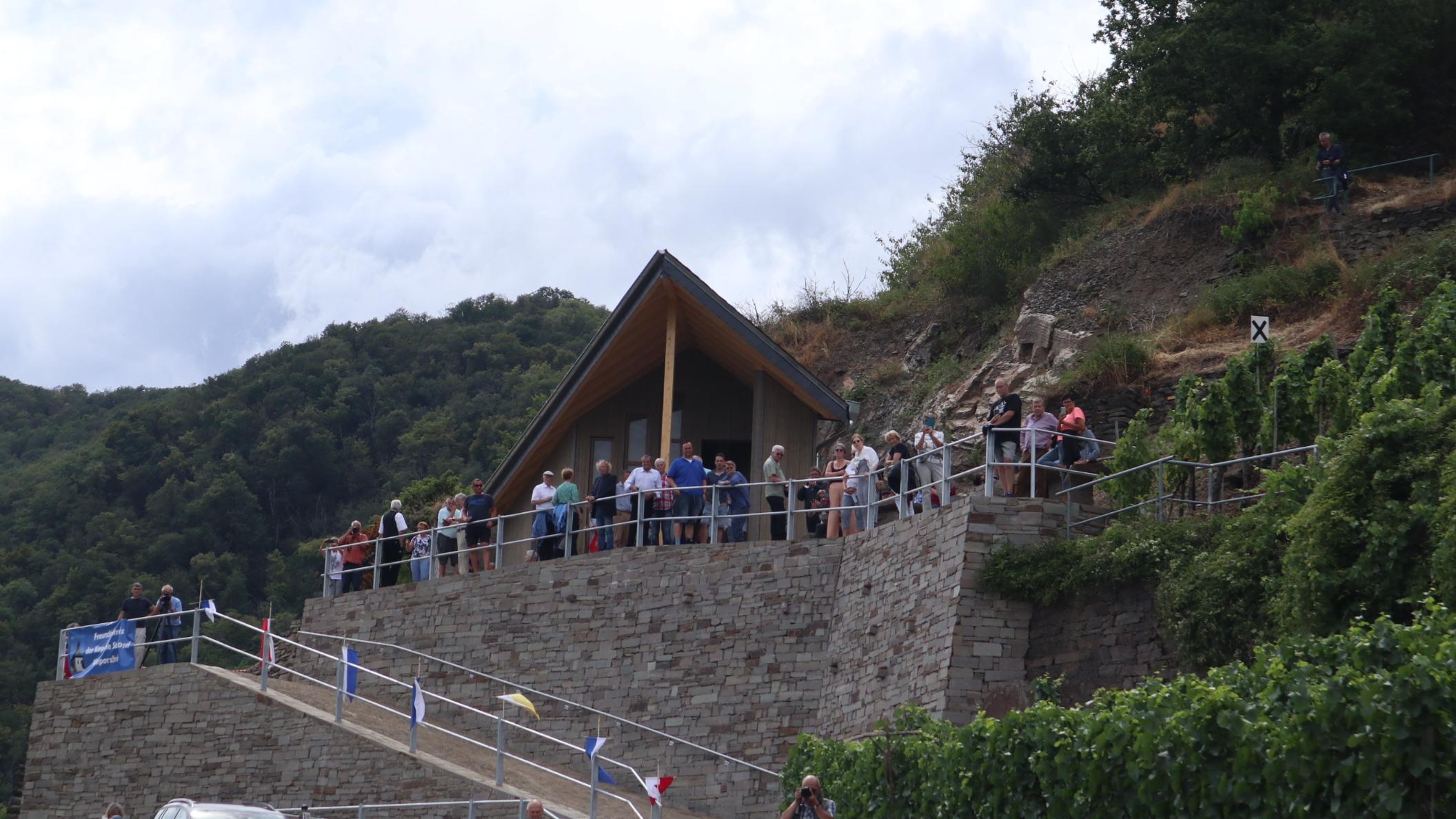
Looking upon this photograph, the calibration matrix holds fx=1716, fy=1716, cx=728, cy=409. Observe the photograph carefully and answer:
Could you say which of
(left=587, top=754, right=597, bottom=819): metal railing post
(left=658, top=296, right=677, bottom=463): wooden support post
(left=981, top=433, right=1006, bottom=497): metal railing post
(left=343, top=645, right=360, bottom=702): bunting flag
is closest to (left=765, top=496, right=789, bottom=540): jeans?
(left=658, top=296, right=677, bottom=463): wooden support post

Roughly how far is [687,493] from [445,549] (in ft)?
16.5

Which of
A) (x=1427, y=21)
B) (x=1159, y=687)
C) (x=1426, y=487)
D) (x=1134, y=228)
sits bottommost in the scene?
(x=1159, y=687)

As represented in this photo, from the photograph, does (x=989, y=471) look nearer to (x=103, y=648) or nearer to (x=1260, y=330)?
(x=1260, y=330)

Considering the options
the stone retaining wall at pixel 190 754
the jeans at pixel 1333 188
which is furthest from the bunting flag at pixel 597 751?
the jeans at pixel 1333 188

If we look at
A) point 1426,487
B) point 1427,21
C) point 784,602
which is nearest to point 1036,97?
point 1427,21

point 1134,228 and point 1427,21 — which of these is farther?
point 1134,228

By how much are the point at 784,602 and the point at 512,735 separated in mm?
4307

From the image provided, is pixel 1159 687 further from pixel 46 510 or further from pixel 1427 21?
pixel 46 510

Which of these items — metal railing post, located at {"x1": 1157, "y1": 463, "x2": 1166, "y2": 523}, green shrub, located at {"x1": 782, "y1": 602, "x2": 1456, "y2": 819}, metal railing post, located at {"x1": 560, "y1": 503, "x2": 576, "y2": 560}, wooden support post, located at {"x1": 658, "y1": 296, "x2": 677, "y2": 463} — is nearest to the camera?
green shrub, located at {"x1": 782, "y1": 602, "x2": 1456, "y2": 819}

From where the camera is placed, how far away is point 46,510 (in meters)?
52.9

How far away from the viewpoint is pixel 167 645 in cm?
2328

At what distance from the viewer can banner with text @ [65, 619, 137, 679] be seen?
2331 centimetres

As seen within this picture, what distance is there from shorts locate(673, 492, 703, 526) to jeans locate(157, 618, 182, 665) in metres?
Answer: 7.08

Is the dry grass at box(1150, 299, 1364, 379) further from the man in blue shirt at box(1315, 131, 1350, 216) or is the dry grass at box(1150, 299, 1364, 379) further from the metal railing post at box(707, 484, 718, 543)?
the metal railing post at box(707, 484, 718, 543)
